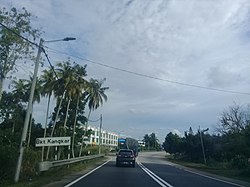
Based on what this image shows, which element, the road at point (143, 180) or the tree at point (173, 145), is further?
the tree at point (173, 145)

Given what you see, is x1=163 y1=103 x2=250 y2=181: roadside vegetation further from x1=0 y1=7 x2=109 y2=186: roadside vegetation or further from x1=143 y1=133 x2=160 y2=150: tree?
x1=143 y1=133 x2=160 y2=150: tree

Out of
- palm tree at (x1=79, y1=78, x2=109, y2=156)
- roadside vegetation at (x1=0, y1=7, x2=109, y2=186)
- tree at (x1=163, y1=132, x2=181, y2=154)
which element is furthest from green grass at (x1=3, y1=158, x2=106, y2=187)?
tree at (x1=163, y1=132, x2=181, y2=154)

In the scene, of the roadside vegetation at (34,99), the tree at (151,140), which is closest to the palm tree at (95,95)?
the roadside vegetation at (34,99)

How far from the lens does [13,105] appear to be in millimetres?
66562

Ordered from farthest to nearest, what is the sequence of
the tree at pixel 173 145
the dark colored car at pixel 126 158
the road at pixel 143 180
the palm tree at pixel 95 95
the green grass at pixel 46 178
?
the tree at pixel 173 145
the palm tree at pixel 95 95
the dark colored car at pixel 126 158
the road at pixel 143 180
the green grass at pixel 46 178

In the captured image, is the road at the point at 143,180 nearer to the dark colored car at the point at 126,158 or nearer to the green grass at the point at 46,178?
the green grass at the point at 46,178

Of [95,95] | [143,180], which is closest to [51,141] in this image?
[143,180]

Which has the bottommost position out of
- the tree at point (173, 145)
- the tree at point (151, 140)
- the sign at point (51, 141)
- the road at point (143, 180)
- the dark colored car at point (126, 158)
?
the road at point (143, 180)

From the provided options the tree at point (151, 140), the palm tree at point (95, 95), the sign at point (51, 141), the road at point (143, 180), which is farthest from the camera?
the tree at point (151, 140)

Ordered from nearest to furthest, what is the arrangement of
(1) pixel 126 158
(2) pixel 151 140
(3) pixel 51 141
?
1. (3) pixel 51 141
2. (1) pixel 126 158
3. (2) pixel 151 140

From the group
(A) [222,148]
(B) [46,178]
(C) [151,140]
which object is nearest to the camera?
(B) [46,178]

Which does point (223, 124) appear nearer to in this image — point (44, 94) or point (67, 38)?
point (44, 94)

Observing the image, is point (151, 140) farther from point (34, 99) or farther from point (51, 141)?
point (51, 141)

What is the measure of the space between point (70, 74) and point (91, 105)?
1425 centimetres
